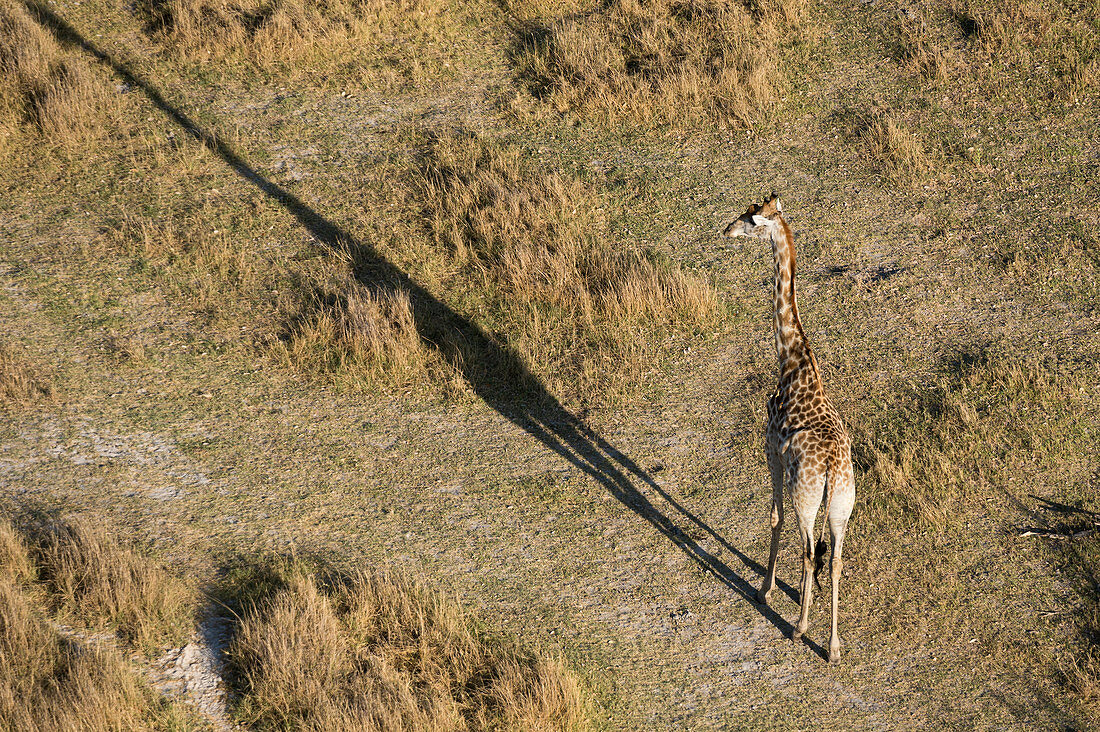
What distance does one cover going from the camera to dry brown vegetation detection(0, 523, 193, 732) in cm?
643

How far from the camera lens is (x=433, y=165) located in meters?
12.9

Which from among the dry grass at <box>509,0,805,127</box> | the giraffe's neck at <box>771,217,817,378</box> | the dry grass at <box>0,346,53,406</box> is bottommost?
the giraffe's neck at <box>771,217,817,378</box>

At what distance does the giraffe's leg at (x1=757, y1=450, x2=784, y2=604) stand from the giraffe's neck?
699 mm

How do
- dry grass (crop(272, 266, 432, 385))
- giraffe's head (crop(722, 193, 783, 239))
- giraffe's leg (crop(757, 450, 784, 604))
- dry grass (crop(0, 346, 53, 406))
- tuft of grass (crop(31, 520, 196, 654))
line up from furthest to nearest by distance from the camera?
dry grass (crop(272, 266, 432, 385))
dry grass (crop(0, 346, 53, 406))
giraffe's head (crop(722, 193, 783, 239))
giraffe's leg (crop(757, 450, 784, 604))
tuft of grass (crop(31, 520, 196, 654))

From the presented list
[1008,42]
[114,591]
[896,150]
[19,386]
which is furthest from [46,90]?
[1008,42]

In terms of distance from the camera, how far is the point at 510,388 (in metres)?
10.2

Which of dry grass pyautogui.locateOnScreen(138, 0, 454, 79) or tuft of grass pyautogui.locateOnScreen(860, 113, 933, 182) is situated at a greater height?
dry grass pyautogui.locateOnScreen(138, 0, 454, 79)

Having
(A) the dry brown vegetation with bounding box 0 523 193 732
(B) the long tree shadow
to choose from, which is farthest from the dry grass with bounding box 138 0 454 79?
(A) the dry brown vegetation with bounding box 0 523 193 732

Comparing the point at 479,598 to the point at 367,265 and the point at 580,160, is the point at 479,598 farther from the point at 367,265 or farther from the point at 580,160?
the point at 580,160

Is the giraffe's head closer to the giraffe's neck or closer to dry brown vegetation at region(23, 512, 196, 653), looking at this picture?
the giraffe's neck

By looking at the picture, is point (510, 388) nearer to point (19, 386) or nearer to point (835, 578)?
point (835, 578)

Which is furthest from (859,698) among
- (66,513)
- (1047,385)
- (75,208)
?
(75,208)

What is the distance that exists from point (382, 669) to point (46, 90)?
1027 cm

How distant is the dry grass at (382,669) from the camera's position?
6680 mm
